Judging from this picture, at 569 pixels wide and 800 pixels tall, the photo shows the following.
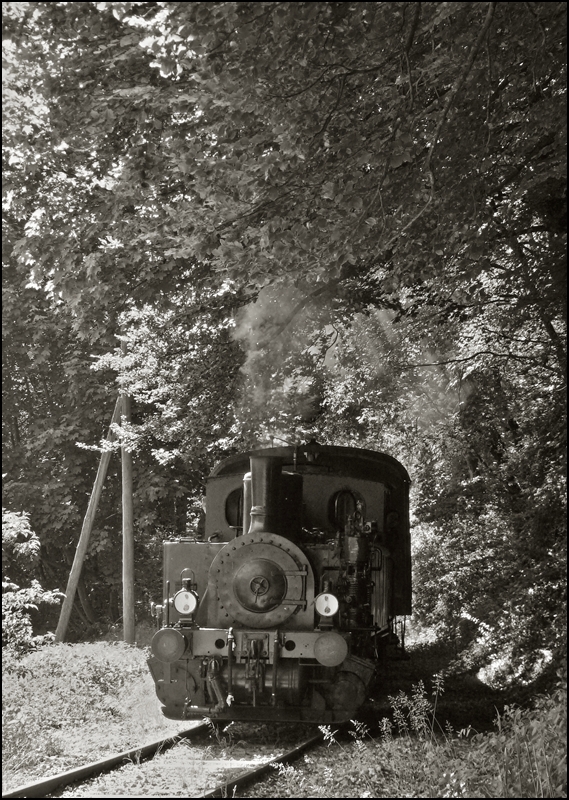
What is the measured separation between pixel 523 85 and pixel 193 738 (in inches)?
286

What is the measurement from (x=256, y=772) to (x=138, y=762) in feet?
3.52

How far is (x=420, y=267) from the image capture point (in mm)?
9766

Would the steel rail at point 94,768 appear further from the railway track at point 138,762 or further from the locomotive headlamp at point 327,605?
the locomotive headlamp at point 327,605

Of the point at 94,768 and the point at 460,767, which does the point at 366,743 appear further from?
the point at 94,768

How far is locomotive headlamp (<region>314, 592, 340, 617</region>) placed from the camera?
773 cm

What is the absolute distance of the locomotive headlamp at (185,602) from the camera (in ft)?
26.9

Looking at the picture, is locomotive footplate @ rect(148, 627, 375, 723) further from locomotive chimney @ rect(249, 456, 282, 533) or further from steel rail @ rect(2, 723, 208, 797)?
locomotive chimney @ rect(249, 456, 282, 533)

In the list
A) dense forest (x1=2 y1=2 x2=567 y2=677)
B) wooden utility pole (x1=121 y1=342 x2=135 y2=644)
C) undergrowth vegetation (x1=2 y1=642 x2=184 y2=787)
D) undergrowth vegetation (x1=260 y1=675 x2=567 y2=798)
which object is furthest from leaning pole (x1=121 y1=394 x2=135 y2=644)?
undergrowth vegetation (x1=260 y1=675 x2=567 y2=798)

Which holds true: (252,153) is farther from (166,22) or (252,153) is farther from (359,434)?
(359,434)

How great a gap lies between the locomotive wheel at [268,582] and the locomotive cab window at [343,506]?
107 centimetres

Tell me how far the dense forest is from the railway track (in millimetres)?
2282

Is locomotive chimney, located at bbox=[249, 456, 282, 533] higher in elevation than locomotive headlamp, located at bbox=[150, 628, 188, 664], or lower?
higher

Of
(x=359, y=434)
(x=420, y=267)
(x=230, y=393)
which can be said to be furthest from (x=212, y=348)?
(x=420, y=267)

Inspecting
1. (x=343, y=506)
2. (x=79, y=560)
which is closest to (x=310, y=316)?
(x=343, y=506)
